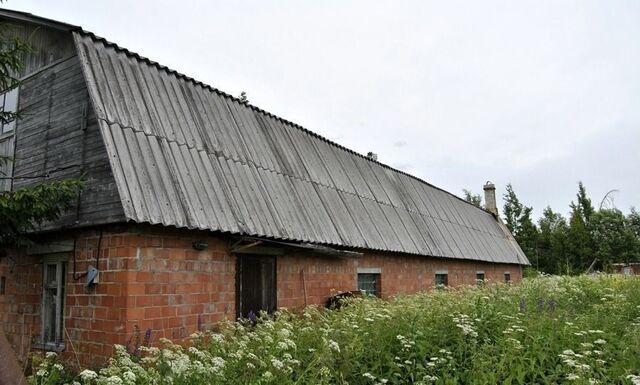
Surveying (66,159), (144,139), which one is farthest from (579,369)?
(66,159)

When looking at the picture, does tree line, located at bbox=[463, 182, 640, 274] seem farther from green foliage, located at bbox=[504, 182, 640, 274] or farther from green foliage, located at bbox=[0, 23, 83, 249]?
green foliage, located at bbox=[0, 23, 83, 249]

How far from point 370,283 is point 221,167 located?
5192mm

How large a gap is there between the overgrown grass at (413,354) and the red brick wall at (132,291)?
610 millimetres

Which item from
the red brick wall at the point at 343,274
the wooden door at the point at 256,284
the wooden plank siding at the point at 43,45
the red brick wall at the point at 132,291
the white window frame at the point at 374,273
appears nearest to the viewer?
the red brick wall at the point at 132,291

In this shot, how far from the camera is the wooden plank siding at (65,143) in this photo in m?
6.45

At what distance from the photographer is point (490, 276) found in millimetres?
21062

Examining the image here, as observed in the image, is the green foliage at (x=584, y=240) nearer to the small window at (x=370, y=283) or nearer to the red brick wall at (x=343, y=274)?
the red brick wall at (x=343, y=274)

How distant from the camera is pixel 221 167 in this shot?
8.38 m

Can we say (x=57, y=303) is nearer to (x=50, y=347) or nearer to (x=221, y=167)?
(x=50, y=347)

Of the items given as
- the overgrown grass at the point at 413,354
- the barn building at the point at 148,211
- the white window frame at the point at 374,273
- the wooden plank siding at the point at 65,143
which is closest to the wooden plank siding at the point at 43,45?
the barn building at the point at 148,211

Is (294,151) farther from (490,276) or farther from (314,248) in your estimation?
(490,276)

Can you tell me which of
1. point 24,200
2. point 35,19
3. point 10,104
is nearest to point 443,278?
point 10,104

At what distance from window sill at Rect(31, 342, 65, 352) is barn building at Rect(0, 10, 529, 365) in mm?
29

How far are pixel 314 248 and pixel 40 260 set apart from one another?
4.41m
